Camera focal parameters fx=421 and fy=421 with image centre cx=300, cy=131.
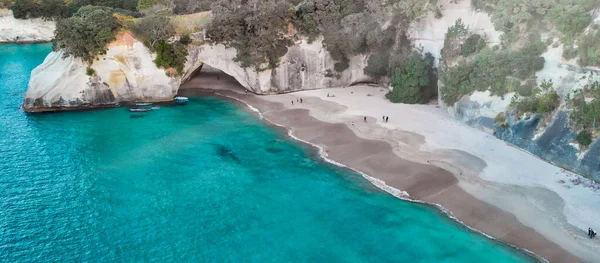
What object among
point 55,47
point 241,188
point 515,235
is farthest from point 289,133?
point 55,47

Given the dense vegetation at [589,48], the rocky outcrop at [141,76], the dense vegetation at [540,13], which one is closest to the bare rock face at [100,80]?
the rocky outcrop at [141,76]

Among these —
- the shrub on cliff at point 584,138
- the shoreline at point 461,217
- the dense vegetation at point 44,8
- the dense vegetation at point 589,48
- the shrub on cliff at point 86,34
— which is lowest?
the shoreline at point 461,217

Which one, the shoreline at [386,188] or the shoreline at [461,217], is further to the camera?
the shoreline at [386,188]

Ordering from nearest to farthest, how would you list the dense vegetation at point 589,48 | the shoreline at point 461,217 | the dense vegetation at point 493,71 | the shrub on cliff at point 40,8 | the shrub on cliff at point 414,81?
the shoreline at point 461,217, the dense vegetation at point 589,48, the dense vegetation at point 493,71, the shrub on cliff at point 414,81, the shrub on cliff at point 40,8

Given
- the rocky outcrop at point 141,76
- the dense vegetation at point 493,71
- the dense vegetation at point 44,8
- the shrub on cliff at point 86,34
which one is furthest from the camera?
the dense vegetation at point 44,8

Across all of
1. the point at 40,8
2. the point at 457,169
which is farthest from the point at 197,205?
the point at 40,8

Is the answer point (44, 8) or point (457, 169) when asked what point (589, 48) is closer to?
point (457, 169)

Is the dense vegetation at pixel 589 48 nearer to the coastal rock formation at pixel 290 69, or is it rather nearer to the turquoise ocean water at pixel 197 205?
the turquoise ocean water at pixel 197 205
